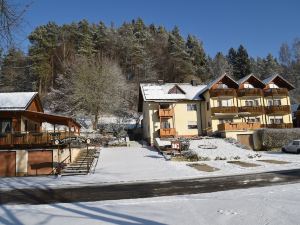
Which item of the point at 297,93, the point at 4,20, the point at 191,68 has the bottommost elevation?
the point at 4,20

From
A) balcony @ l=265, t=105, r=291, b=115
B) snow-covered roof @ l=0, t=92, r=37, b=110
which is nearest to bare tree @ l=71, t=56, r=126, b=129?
snow-covered roof @ l=0, t=92, r=37, b=110

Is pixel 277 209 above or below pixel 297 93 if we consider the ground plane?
below

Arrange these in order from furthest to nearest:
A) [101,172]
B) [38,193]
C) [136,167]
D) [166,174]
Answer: [136,167], [101,172], [166,174], [38,193]

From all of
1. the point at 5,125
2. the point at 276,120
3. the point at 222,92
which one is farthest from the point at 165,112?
the point at 5,125

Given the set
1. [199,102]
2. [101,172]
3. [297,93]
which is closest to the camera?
[101,172]

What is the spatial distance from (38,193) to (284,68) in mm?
85683

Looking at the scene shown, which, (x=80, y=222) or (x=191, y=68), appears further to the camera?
(x=191, y=68)

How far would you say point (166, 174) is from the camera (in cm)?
2156

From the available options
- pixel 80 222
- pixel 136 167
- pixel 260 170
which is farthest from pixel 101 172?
pixel 80 222

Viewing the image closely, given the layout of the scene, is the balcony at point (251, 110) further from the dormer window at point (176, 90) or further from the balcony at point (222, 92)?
the dormer window at point (176, 90)

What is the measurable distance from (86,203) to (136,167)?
Result: 11.6m

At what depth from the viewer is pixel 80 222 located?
998 cm

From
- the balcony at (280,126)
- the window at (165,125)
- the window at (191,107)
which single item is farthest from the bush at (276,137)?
the window at (165,125)

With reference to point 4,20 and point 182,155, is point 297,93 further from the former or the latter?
point 4,20
